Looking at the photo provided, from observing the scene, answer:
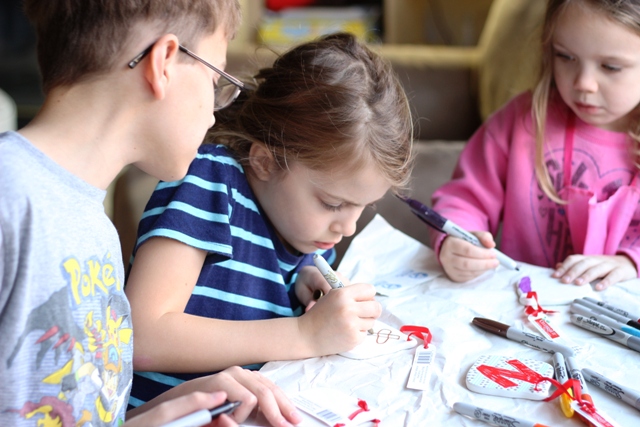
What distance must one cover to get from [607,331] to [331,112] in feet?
1.59

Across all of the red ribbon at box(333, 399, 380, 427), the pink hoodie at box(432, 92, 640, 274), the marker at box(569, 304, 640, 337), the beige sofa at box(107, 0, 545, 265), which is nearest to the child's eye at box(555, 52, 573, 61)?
the pink hoodie at box(432, 92, 640, 274)

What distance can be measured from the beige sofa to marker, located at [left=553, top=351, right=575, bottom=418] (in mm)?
740

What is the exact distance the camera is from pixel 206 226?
3.10 feet

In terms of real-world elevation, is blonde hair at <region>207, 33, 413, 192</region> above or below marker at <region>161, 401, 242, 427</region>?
above

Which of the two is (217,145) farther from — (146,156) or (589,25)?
(589,25)

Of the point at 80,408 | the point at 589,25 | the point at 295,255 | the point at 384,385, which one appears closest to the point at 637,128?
the point at 589,25

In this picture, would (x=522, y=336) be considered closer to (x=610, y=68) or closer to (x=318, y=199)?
(x=318, y=199)

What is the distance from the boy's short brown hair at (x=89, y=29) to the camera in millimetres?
722

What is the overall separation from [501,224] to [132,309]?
971 mm

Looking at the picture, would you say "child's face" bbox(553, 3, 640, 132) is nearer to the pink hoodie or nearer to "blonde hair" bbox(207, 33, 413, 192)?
the pink hoodie

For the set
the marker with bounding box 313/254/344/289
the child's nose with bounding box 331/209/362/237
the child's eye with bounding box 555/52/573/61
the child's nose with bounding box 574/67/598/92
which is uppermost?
the child's eye with bounding box 555/52/573/61

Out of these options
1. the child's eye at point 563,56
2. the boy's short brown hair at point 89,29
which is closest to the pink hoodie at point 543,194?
the child's eye at point 563,56

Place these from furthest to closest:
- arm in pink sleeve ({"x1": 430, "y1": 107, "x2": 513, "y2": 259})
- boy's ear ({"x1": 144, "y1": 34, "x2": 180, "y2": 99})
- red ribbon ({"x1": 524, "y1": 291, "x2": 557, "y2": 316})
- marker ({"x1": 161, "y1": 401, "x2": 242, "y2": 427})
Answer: arm in pink sleeve ({"x1": 430, "y1": 107, "x2": 513, "y2": 259}) < red ribbon ({"x1": 524, "y1": 291, "x2": 557, "y2": 316}) < boy's ear ({"x1": 144, "y1": 34, "x2": 180, "y2": 99}) < marker ({"x1": 161, "y1": 401, "x2": 242, "y2": 427})

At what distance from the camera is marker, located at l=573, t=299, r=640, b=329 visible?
0.94 m
